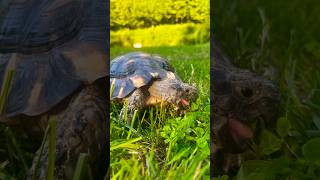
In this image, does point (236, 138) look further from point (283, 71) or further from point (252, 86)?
point (283, 71)

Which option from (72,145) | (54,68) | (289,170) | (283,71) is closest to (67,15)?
(54,68)

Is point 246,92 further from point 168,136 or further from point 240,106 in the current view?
point 168,136

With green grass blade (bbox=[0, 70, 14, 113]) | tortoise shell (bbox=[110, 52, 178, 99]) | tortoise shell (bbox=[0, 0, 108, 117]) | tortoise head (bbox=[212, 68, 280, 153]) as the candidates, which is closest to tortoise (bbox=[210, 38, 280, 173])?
tortoise head (bbox=[212, 68, 280, 153])

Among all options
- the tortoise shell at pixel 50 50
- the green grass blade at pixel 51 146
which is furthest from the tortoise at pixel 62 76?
the green grass blade at pixel 51 146

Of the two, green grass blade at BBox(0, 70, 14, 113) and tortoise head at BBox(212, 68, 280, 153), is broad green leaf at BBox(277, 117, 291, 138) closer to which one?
tortoise head at BBox(212, 68, 280, 153)

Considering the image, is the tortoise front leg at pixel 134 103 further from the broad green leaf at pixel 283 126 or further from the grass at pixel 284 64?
the broad green leaf at pixel 283 126

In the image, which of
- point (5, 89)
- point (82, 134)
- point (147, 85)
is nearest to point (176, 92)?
point (147, 85)
